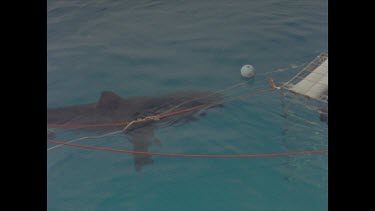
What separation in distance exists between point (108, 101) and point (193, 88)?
2.10 metres

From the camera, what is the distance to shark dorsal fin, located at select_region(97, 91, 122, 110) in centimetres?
855

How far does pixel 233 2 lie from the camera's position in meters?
14.0

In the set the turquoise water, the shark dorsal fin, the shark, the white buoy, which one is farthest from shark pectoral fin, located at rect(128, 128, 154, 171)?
the white buoy

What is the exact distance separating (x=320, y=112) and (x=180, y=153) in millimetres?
2927

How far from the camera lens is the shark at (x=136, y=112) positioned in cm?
803

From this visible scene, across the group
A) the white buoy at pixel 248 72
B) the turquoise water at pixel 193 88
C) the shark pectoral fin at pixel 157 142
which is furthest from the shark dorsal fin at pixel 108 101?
the white buoy at pixel 248 72

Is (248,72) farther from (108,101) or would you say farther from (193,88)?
(108,101)

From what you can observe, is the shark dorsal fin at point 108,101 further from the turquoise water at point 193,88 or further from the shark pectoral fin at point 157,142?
the shark pectoral fin at point 157,142

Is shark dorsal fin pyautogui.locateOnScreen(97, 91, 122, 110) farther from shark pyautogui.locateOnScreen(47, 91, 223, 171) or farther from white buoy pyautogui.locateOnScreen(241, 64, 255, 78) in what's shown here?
white buoy pyautogui.locateOnScreen(241, 64, 255, 78)

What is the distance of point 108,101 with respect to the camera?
8641 millimetres

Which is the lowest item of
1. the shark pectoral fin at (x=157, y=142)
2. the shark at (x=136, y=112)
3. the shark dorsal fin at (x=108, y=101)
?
the shark pectoral fin at (x=157, y=142)

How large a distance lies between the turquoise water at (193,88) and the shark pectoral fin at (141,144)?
0.45 feet

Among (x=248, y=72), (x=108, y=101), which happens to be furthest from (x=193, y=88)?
(x=108, y=101)
